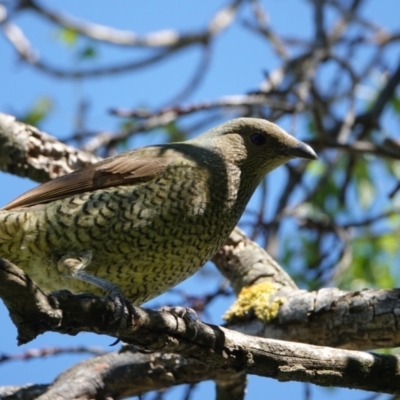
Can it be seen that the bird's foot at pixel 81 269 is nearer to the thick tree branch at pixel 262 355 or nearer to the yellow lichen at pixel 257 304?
the thick tree branch at pixel 262 355

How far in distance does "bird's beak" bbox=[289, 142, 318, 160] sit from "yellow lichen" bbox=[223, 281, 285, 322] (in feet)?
2.54

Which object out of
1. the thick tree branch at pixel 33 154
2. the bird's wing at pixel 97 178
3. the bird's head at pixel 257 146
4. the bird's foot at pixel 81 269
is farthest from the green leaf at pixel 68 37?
the bird's foot at pixel 81 269

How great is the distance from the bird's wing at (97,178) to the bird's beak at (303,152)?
30.6 inches

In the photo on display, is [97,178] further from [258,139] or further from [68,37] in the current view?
[68,37]

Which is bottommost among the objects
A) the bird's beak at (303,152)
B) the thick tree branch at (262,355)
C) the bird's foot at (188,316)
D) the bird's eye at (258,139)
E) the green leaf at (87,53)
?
the thick tree branch at (262,355)

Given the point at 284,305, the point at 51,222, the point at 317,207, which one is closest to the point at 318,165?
the point at 317,207

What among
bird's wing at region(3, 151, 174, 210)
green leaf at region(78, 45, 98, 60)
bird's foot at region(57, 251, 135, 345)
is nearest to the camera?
bird's foot at region(57, 251, 135, 345)

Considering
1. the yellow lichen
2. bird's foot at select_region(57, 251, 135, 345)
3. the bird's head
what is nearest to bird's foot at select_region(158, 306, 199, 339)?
bird's foot at select_region(57, 251, 135, 345)

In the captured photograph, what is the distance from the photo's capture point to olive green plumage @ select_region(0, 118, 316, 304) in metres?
3.94

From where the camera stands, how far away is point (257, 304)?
440 centimetres

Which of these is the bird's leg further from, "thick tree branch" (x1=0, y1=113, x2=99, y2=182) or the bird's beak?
the bird's beak

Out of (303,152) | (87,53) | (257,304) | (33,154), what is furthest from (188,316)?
(87,53)

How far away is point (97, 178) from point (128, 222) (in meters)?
0.44

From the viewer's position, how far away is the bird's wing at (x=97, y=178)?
418 centimetres
